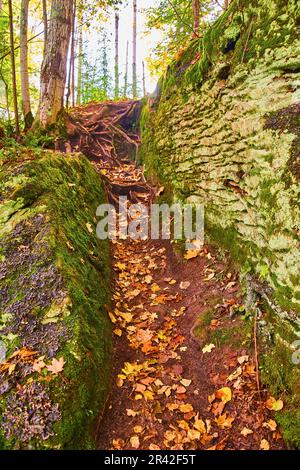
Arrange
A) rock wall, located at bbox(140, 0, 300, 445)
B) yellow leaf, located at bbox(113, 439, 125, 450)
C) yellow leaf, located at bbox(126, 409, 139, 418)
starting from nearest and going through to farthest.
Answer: yellow leaf, located at bbox(113, 439, 125, 450)
yellow leaf, located at bbox(126, 409, 139, 418)
rock wall, located at bbox(140, 0, 300, 445)

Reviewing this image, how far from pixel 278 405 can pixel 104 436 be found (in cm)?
156

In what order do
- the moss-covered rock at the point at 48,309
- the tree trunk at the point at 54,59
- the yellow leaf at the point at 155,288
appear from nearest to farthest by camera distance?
1. the moss-covered rock at the point at 48,309
2. the yellow leaf at the point at 155,288
3. the tree trunk at the point at 54,59

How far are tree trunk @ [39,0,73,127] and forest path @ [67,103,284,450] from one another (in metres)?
3.78

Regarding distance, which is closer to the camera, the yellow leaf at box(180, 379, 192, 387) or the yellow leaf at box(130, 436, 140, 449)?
the yellow leaf at box(130, 436, 140, 449)

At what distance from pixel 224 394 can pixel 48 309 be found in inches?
→ 75.3

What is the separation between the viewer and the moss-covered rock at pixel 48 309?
8.31ft

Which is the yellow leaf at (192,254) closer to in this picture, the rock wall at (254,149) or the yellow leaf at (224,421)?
the rock wall at (254,149)

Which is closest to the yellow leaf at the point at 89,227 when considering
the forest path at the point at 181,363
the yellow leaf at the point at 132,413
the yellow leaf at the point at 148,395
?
the forest path at the point at 181,363

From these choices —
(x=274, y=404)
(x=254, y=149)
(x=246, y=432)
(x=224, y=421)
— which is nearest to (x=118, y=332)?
(x=224, y=421)

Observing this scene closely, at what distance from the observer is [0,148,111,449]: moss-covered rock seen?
2.53 metres

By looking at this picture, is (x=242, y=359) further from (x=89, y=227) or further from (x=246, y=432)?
(x=89, y=227)

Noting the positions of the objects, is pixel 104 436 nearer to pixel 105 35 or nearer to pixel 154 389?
pixel 154 389

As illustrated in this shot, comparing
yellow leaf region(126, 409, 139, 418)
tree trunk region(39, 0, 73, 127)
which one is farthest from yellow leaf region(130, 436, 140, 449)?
tree trunk region(39, 0, 73, 127)

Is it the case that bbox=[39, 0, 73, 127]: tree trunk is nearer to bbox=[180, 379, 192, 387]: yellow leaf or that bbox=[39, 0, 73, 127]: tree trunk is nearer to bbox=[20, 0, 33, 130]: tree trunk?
bbox=[20, 0, 33, 130]: tree trunk
